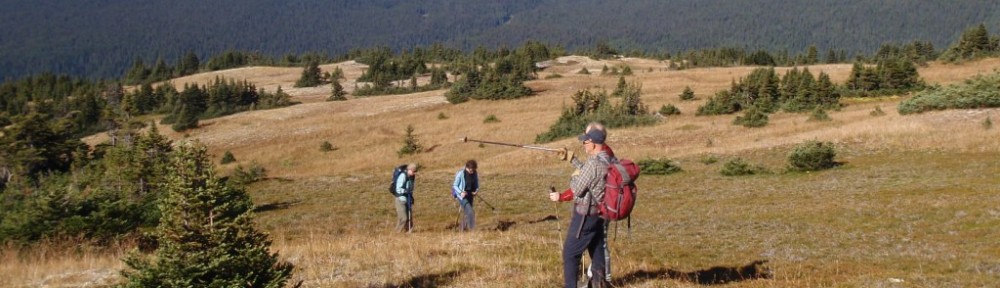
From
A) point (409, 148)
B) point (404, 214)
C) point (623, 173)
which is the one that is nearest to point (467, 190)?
point (404, 214)

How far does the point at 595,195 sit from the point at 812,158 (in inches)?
799

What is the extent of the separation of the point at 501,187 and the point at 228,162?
28227 mm

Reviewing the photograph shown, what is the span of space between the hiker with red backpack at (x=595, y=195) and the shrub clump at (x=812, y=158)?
775 inches

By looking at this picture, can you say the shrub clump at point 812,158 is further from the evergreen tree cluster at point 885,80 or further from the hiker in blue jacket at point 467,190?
the evergreen tree cluster at point 885,80

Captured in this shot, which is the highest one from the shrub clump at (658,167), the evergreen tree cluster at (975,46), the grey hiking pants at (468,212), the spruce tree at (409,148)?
the evergreen tree cluster at (975,46)

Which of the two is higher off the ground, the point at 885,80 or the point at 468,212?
the point at 885,80

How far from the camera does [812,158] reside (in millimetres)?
24656

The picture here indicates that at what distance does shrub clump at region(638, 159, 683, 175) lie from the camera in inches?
1118

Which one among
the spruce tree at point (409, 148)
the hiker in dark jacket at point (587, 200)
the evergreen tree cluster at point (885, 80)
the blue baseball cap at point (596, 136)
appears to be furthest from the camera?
the evergreen tree cluster at point (885, 80)

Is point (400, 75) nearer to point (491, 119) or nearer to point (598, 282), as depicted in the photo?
point (491, 119)

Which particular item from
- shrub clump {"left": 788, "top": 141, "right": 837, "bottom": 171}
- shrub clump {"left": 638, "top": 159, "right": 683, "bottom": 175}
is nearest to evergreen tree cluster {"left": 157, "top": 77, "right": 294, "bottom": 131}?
shrub clump {"left": 638, "top": 159, "right": 683, "bottom": 175}

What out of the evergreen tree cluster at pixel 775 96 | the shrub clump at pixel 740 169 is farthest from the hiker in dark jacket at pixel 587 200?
the evergreen tree cluster at pixel 775 96

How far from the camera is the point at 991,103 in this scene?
32781 millimetres

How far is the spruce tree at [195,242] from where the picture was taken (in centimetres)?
596
